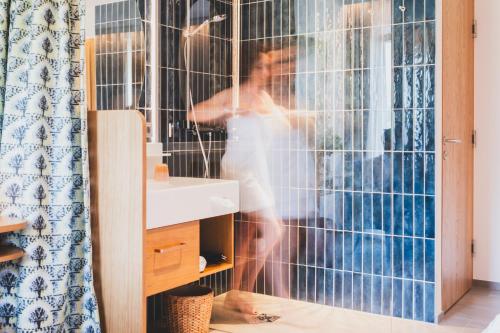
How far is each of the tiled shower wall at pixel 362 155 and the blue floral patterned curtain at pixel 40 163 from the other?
4.88 feet

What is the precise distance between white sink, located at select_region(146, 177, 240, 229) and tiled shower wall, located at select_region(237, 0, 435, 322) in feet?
2.08

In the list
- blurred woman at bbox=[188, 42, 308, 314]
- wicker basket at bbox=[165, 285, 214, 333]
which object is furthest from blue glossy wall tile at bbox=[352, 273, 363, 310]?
wicker basket at bbox=[165, 285, 214, 333]

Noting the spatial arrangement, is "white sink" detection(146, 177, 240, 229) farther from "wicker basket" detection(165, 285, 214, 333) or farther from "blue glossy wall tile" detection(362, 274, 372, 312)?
"blue glossy wall tile" detection(362, 274, 372, 312)

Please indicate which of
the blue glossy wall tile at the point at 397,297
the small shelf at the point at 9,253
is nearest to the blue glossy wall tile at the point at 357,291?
the blue glossy wall tile at the point at 397,297

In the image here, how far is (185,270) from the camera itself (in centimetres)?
260

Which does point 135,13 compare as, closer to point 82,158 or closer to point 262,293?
point 82,158

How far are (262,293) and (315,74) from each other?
139cm

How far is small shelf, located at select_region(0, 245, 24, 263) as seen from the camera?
1996mm

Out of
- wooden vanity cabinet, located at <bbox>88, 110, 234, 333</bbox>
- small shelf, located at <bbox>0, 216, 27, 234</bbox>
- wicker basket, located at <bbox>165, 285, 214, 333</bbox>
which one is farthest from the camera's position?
wicker basket, located at <bbox>165, 285, 214, 333</bbox>

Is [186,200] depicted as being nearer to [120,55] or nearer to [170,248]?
[170,248]

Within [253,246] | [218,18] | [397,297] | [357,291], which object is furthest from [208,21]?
[397,297]

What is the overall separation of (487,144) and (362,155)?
1.09 m

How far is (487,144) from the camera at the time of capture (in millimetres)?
3754

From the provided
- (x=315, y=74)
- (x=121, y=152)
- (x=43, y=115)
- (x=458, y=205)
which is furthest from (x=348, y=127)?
(x=43, y=115)
